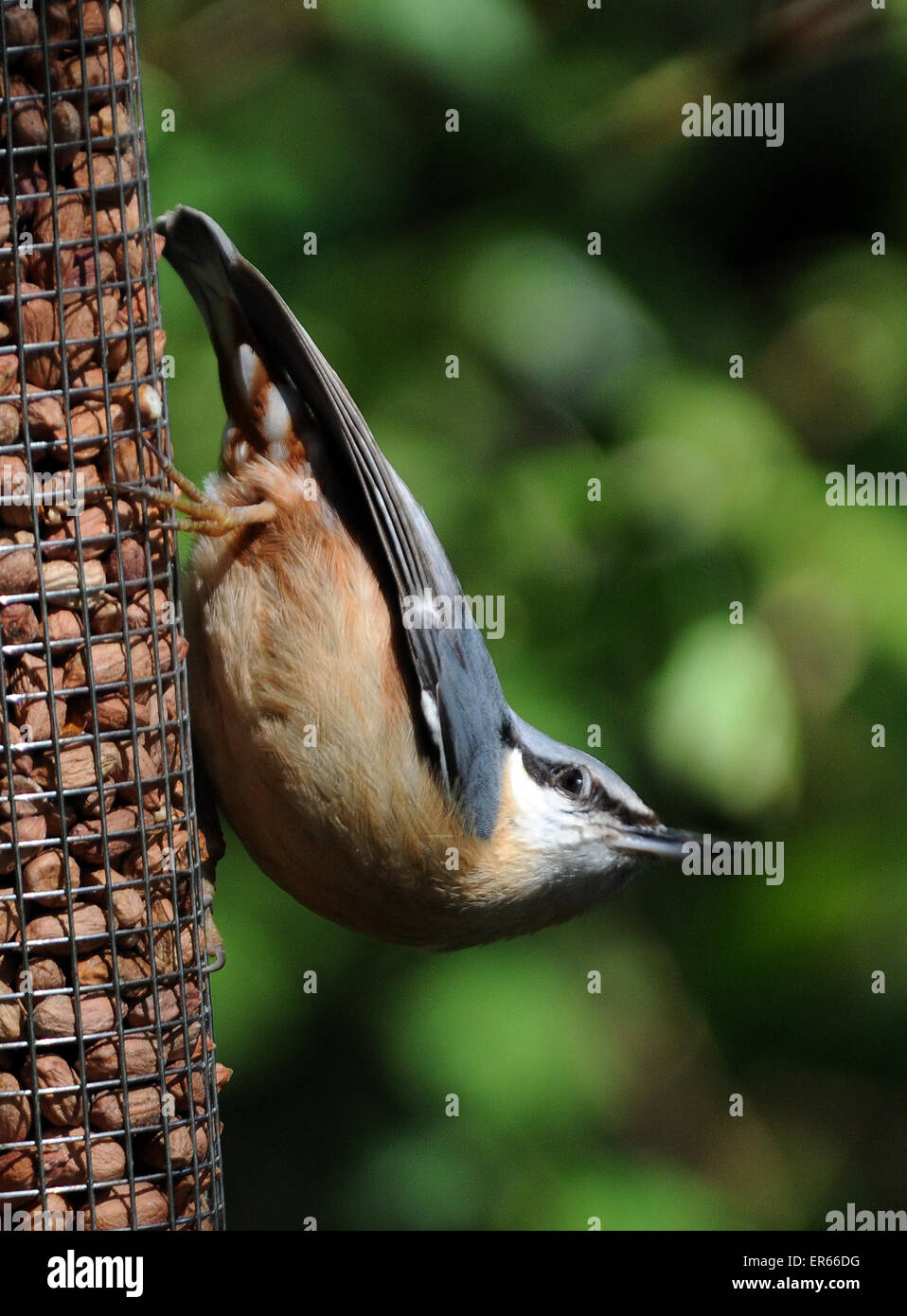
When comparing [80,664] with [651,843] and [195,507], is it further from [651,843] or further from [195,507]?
[651,843]

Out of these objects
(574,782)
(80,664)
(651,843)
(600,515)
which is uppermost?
(600,515)

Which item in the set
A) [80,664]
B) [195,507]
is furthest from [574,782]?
[80,664]

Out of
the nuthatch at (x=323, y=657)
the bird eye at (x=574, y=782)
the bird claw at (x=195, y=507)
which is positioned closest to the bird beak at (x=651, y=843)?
the bird eye at (x=574, y=782)

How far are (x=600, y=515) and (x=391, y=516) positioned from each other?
94cm

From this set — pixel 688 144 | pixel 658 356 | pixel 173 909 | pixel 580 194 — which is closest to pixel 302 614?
pixel 173 909

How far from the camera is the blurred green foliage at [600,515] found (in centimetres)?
372

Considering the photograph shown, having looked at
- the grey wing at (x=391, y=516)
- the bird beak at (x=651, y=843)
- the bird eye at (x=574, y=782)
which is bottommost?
the bird beak at (x=651, y=843)

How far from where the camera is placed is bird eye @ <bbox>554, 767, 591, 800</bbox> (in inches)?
133

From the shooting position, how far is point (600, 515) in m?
3.76

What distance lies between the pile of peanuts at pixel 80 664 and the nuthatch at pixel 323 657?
0.29m

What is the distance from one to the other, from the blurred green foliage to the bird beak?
177mm

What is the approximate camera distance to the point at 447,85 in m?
3.81

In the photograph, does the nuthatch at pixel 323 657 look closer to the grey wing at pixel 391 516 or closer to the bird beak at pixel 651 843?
the grey wing at pixel 391 516

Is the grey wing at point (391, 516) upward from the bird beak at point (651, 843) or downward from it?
upward
